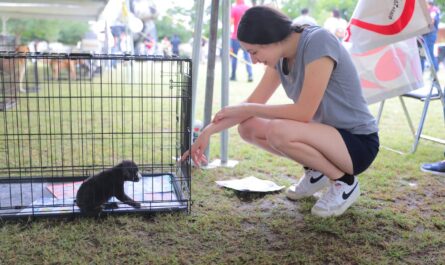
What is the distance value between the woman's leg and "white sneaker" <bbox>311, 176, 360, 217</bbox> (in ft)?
0.23

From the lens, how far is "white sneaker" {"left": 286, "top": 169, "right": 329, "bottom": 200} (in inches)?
84.7

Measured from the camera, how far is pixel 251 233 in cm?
180

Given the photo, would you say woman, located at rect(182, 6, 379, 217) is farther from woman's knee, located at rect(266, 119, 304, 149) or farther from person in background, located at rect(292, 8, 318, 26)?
person in background, located at rect(292, 8, 318, 26)

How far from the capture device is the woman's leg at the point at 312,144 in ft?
6.06

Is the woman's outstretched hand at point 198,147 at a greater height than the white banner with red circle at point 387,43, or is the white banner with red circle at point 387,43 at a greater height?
the white banner with red circle at point 387,43

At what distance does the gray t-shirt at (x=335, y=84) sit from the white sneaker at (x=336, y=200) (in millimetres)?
256

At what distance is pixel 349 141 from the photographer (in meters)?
1.89

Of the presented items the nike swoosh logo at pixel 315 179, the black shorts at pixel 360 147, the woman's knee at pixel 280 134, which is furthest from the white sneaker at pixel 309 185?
the woman's knee at pixel 280 134

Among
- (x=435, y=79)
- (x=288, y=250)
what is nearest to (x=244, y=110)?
(x=288, y=250)

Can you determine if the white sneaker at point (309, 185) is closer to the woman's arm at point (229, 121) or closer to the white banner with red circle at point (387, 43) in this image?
the woman's arm at point (229, 121)

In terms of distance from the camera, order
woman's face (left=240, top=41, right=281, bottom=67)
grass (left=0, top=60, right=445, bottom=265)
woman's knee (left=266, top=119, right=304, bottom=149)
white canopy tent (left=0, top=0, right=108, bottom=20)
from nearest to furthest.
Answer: grass (left=0, top=60, right=445, bottom=265) → woman's face (left=240, top=41, right=281, bottom=67) → woman's knee (left=266, top=119, right=304, bottom=149) → white canopy tent (left=0, top=0, right=108, bottom=20)

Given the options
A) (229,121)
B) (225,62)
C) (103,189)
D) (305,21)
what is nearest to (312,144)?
(229,121)

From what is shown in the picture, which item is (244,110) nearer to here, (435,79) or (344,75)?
(344,75)

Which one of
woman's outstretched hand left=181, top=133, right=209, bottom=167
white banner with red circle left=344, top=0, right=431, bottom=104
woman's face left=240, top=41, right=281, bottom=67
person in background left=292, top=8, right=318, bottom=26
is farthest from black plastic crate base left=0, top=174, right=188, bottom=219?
white banner with red circle left=344, top=0, right=431, bottom=104
